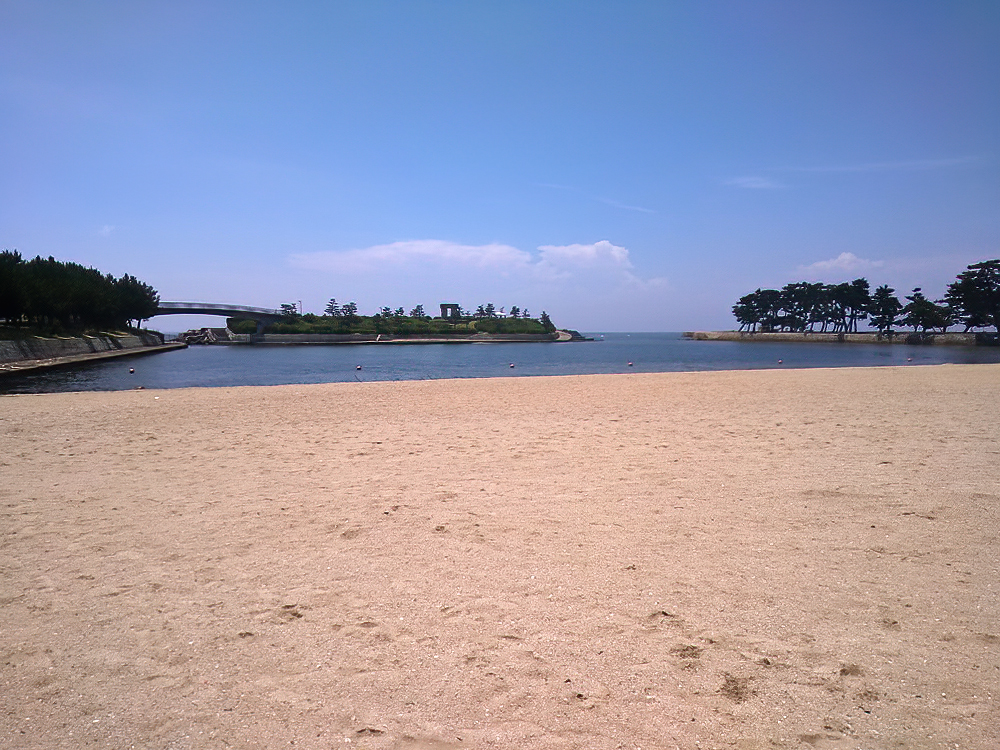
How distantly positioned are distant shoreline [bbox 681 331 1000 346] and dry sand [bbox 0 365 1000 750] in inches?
3832

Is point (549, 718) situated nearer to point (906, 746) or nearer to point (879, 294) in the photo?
point (906, 746)

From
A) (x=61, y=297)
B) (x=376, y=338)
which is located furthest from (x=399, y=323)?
(x=61, y=297)

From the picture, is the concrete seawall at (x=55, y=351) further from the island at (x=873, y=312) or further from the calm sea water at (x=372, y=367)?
the island at (x=873, y=312)

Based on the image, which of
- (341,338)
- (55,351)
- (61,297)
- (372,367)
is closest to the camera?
(372,367)

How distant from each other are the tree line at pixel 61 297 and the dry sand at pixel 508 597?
4117 centimetres

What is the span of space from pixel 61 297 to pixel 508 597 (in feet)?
193

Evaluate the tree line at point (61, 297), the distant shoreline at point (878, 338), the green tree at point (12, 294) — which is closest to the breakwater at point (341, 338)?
the tree line at point (61, 297)

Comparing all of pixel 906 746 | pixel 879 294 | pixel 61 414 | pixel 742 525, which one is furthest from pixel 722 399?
pixel 879 294

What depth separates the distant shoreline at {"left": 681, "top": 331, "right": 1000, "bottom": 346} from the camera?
81.7 meters

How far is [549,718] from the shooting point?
7.43ft

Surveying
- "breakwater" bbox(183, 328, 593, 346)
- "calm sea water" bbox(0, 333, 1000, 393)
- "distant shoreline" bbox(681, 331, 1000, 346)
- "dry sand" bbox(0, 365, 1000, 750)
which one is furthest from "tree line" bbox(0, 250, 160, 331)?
"distant shoreline" bbox(681, 331, 1000, 346)

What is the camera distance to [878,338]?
341ft

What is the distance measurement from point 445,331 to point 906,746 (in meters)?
128

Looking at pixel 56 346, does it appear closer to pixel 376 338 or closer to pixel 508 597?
pixel 508 597
